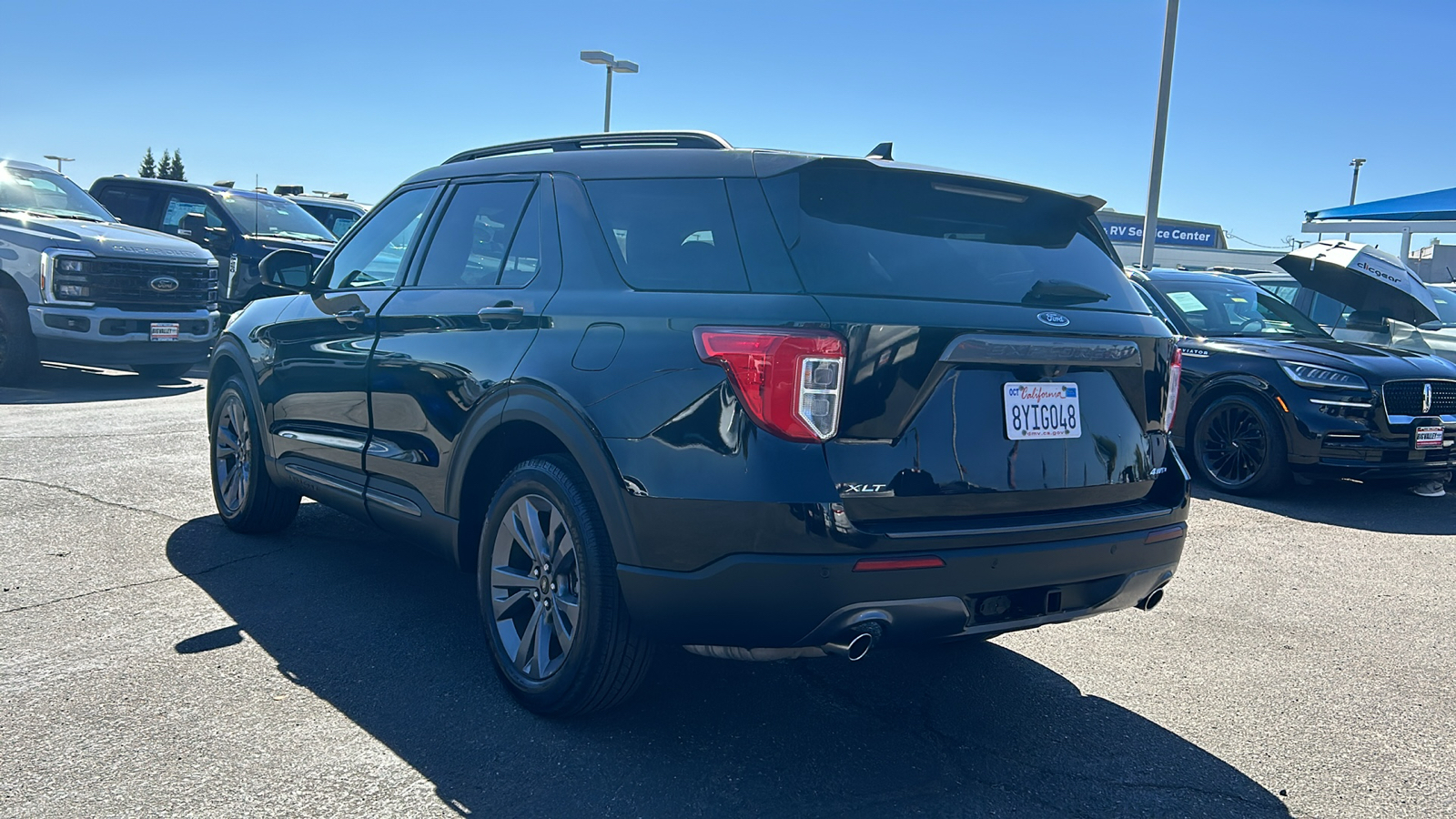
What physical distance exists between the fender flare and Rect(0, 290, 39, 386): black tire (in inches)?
387

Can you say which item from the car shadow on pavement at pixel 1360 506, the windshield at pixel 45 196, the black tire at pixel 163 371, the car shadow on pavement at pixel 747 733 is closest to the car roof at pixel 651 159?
the car shadow on pavement at pixel 747 733

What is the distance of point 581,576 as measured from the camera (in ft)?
10.8

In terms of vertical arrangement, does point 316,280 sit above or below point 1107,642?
above

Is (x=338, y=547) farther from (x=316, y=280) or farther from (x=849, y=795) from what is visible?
A: (x=849, y=795)

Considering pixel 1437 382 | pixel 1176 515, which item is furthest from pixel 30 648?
pixel 1437 382

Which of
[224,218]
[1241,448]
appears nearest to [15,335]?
[224,218]

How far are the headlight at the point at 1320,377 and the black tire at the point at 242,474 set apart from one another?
642cm

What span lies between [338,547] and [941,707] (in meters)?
3.15

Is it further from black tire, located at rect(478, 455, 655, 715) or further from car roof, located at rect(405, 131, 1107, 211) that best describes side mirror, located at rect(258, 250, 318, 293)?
black tire, located at rect(478, 455, 655, 715)

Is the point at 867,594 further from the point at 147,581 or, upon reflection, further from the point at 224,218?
the point at 224,218

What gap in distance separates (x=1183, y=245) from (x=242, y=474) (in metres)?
57.1

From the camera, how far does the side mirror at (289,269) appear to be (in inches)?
207

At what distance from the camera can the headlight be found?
771cm

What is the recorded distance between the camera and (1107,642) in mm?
4621
